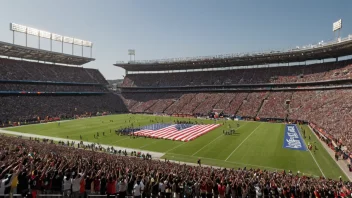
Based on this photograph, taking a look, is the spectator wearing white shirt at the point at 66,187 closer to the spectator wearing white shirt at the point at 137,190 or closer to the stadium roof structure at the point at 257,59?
the spectator wearing white shirt at the point at 137,190

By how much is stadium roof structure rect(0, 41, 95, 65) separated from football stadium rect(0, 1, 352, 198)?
325 millimetres

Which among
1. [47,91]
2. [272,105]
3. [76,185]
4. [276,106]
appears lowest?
[76,185]

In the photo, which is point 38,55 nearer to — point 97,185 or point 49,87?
point 49,87

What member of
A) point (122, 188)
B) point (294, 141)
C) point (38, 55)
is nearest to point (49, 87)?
point (38, 55)

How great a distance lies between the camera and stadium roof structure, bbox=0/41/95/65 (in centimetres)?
6005

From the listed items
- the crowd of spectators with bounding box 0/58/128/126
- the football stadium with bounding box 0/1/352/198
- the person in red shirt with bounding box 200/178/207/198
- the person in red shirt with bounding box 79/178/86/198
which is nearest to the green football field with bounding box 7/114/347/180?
the football stadium with bounding box 0/1/352/198

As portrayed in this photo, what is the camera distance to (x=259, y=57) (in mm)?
69000

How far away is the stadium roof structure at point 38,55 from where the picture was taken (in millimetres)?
60050

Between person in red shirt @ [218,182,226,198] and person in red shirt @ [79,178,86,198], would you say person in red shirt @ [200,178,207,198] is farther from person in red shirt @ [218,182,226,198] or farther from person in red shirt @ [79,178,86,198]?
person in red shirt @ [79,178,86,198]

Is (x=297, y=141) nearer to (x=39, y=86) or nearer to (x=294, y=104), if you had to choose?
(x=294, y=104)

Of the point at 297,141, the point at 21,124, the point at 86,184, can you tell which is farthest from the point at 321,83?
the point at 21,124

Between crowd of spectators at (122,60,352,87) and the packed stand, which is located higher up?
crowd of spectators at (122,60,352,87)

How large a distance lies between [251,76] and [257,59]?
614 cm

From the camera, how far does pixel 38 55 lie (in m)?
69.8
